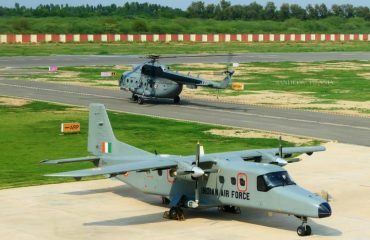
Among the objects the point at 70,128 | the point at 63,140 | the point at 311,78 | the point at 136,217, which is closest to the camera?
the point at 136,217

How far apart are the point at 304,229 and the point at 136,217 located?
7.54 m

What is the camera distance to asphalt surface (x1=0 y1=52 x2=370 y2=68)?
130750 mm

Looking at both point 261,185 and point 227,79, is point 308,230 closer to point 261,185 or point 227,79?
point 261,185

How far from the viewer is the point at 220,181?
35.2 m

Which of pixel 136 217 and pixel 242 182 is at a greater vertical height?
pixel 242 182

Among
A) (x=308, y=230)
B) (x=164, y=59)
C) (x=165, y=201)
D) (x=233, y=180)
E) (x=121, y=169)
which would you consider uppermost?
(x=121, y=169)

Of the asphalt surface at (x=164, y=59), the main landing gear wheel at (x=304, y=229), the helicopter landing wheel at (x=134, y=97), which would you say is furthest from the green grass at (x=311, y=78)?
the main landing gear wheel at (x=304, y=229)

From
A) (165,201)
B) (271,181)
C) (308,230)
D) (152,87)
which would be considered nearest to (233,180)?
(271,181)

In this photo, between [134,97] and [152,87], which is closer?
[152,87]

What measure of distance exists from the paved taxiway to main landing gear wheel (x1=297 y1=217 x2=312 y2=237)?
0.70 ft

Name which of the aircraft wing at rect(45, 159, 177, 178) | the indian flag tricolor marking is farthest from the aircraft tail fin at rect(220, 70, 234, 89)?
the aircraft wing at rect(45, 159, 177, 178)

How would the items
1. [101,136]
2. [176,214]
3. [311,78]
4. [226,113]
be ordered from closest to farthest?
[176,214] < [101,136] < [226,113] < [311,78]

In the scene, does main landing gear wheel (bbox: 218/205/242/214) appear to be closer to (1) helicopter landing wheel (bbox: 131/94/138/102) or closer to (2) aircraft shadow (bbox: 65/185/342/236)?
(2) aircraft shadow (bbox: 65/185/342/236)

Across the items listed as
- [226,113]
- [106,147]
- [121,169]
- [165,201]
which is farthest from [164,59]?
[121,169]
